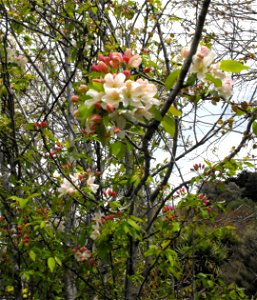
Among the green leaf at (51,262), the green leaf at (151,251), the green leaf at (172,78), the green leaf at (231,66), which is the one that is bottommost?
the green leaf at (151,251)

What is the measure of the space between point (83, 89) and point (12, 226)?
7.30 feet

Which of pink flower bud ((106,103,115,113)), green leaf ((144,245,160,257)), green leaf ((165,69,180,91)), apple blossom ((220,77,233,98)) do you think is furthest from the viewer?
green leaf ((144,245,160,257))

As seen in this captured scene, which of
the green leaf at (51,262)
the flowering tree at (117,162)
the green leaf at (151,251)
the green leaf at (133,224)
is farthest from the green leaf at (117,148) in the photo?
the green leaf at (51,262)

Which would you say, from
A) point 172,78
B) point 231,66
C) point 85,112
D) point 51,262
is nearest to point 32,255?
point 51,262

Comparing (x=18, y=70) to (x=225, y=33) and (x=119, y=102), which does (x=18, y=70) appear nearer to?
(x=225, y=33)

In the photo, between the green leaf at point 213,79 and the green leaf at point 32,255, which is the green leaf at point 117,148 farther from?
the green leaf at point 32,255

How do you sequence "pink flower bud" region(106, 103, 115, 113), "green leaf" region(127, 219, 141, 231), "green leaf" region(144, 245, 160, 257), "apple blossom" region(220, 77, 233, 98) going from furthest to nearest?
"green leaf" region(144, 245, 160, 257)
"green leaf" region(127, 219, 141, 231)
"apple blossom" region(220, 77, 233, 98)
"pink flower bud" region(106, 103, 115, 113)

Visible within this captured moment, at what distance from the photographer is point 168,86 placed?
138cm

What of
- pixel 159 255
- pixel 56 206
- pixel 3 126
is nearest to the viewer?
pixel 159 255

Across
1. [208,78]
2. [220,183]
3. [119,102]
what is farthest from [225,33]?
[119,102]

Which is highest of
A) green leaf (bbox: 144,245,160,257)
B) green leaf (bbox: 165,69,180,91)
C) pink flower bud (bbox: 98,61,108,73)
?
pink flower bud (bbox: 98,61,108,73)

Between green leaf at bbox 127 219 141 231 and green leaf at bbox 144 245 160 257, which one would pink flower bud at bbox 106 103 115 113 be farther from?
green leaf at bbox 144 245 160 257

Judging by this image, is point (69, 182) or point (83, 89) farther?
point (69, 182)

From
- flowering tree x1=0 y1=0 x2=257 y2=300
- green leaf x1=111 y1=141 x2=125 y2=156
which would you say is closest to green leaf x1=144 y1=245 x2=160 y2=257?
flowering tree x1=0 y1=0 x2=257 y2=300
